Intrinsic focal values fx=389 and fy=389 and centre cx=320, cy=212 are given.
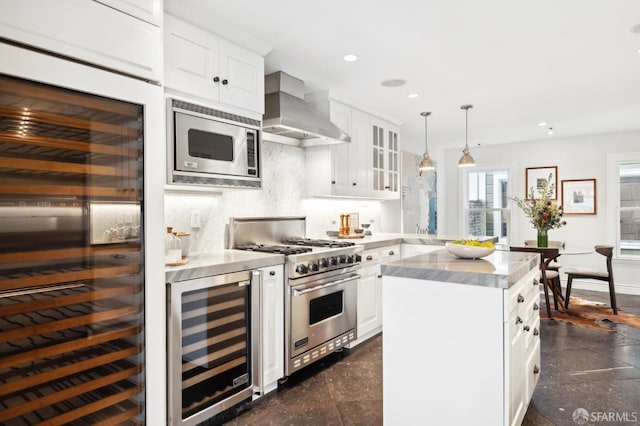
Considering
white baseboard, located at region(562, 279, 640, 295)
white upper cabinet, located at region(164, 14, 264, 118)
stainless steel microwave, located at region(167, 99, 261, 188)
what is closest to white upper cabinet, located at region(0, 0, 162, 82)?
white upper cabinet, located at region(164, 14, 264, 118)

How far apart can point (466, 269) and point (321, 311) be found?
1421 mm

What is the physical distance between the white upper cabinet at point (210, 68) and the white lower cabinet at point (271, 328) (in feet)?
3.96

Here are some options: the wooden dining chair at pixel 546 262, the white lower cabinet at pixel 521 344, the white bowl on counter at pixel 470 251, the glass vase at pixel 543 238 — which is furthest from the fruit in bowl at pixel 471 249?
the glass vase at pixel 543 238

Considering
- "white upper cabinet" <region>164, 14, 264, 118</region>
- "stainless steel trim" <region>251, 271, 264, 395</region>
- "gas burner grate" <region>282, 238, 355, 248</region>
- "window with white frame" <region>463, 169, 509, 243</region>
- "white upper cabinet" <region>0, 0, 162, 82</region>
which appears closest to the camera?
"white upper cabinet" <region>0, 0, 162, 82</region>

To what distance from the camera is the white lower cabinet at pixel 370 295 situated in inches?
145

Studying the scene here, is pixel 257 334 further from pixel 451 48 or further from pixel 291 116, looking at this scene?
pixel 451 48

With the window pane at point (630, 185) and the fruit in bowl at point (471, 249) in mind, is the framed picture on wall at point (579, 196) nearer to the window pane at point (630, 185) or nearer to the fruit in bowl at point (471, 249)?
the window pane at point (630, 185)

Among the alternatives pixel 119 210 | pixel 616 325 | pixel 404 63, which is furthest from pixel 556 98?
pixel 119 210

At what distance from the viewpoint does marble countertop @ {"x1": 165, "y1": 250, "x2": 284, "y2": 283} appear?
2.09 m

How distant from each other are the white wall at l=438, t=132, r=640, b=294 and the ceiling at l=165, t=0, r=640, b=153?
Result: 153 cm

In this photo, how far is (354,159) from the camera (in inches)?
168

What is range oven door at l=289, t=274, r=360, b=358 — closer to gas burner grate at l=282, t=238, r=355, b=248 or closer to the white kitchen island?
gas burner grate at l=282, t=238, r=355, b=248

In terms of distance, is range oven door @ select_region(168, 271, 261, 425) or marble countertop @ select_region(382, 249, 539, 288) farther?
range oven door @ select_region(168, 271, 261, 425)

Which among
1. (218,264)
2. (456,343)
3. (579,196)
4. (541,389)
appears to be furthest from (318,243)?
(579,196)
